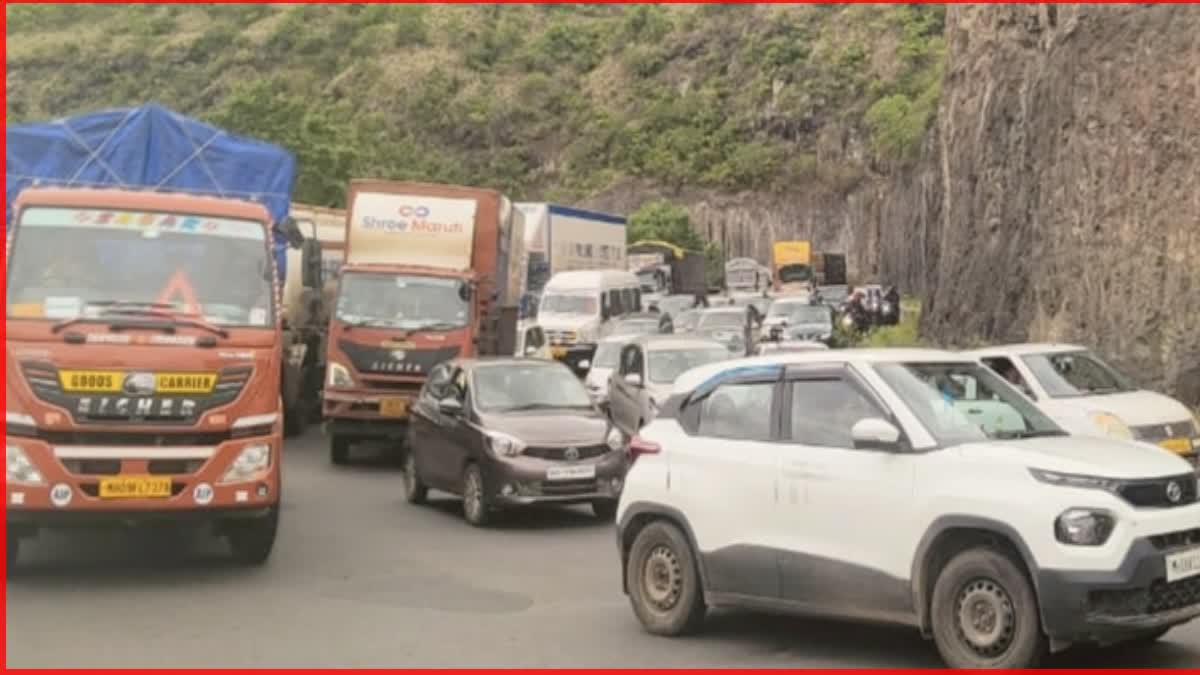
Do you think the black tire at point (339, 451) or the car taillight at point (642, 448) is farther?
the black tire at point (339, 451)

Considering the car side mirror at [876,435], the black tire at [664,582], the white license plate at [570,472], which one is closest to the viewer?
the car side mirror at [876,435]

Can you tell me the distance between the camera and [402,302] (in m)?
20.4

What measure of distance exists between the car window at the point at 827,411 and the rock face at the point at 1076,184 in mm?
12270

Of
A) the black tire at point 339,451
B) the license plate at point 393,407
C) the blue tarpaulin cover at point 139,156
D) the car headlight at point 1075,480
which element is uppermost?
the blue tarpaulin cover at point 139,156

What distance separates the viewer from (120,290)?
11320 mm

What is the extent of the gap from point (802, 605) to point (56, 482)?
549 centimetres

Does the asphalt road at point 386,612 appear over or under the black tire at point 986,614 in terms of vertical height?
under

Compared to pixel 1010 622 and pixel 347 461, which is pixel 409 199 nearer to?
pixel 347 461

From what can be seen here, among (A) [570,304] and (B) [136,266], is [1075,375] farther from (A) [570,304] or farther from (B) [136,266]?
(A) [570,304]

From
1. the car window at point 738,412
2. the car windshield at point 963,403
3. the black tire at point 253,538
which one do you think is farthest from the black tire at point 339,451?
the car windshield at point 963,403

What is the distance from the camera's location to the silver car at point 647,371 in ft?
64.3

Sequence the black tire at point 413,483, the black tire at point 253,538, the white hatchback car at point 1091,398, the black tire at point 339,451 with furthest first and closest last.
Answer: the black tire at point 339,451, the black tire at point 413,483, the white hatchback car at point 1091,398, the black tire at point 253,538

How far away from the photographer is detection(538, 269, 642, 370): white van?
35972 mm

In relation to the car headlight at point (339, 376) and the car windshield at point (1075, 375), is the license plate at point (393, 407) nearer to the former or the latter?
the car headlight at point (339, 376)
